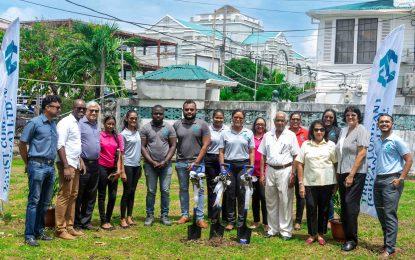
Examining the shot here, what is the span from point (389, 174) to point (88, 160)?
397 cm

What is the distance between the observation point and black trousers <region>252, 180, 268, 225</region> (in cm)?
843

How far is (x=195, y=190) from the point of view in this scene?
7.89 m

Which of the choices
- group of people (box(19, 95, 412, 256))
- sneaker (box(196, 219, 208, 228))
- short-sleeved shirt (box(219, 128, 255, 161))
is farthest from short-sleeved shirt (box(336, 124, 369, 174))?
sneaker (box(196, 219, 208, 228))

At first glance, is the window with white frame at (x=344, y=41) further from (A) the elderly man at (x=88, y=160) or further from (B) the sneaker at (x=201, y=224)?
(A) the elderly man at (x=88, y=160)

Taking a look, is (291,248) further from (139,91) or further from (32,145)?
(139,91)

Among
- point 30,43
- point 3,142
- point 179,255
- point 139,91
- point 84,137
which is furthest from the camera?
point 30,43

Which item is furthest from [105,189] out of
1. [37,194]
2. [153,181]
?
[37,194]

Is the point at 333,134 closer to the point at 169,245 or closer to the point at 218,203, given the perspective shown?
the point at 218,203

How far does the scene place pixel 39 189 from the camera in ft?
22.9

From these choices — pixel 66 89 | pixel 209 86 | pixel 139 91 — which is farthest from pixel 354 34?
pixel 66 89

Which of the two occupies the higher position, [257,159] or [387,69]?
[387,69]

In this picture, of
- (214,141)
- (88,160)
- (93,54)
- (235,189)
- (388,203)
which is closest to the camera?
(388,203)

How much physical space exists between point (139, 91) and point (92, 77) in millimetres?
7091

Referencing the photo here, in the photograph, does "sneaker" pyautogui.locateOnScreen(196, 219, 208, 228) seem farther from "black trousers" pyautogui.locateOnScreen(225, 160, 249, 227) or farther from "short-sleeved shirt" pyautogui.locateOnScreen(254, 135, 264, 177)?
"short-sleeved shirt" pyautogui.locateOnScreen(254, 135, 264, 177)
